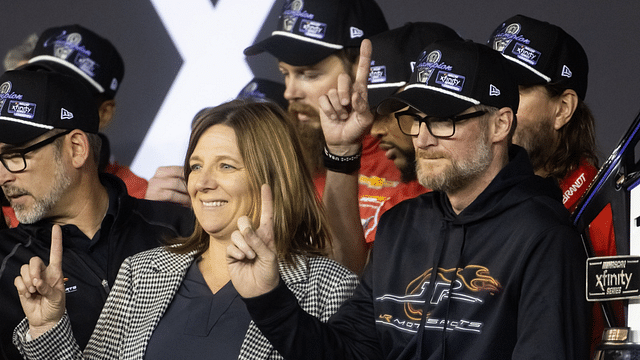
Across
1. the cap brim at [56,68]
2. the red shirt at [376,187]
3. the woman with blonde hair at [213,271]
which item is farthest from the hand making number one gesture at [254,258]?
the cap brim at [56,68]

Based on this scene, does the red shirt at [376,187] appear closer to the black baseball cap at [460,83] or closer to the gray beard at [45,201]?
the black baseball cap at [460,83]

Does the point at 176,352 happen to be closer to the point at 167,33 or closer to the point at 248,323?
the point at 248,323

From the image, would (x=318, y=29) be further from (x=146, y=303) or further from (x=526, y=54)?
(x=146, y=303)

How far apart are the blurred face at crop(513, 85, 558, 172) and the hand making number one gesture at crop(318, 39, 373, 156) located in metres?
0.48

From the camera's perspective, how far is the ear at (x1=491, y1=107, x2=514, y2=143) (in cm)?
186

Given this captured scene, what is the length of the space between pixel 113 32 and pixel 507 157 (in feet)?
7.99

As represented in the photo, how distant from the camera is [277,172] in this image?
203 centimetres

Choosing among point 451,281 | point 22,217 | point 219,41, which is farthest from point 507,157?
point 219,41

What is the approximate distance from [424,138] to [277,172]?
0.38 metres

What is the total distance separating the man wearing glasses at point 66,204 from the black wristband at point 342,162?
1.73ft

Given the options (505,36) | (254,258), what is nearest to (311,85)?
(505,36)

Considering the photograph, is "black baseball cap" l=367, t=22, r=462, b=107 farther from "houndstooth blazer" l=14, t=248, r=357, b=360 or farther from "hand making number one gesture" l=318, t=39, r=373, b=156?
"houndstooth blazer" l=14, t=248, r=357, b=360

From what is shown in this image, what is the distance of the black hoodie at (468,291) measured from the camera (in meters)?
1.59

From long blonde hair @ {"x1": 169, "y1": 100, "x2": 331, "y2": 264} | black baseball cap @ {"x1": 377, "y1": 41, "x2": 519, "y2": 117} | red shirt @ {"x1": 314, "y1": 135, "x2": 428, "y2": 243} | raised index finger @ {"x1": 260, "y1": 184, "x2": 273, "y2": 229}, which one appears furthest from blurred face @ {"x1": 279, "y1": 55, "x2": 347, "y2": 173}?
raised index finger @ {"x1": 260, "y1": 184, "x2": 273, "y2": 229}
